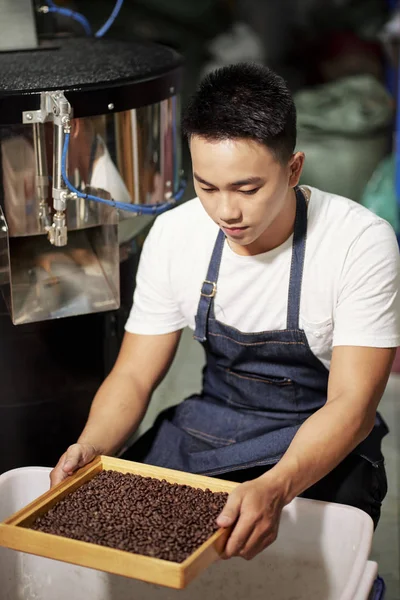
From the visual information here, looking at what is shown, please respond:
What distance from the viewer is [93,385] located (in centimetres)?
211

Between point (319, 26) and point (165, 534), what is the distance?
4.15m

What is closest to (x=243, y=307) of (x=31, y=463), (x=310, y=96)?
(x=31, y=463)

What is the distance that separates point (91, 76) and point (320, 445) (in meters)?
0.94

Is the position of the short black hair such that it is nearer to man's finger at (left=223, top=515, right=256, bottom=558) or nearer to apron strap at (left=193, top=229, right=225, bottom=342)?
apron strap at (left=193, top=229, right=225, bottom=342)

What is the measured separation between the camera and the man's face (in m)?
1.47

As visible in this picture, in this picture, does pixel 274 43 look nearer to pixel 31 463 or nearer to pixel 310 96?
pixel 310 96

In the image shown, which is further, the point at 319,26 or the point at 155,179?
the point at 319,26

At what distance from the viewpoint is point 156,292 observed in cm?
184

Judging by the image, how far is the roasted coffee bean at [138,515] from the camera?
1.35 m

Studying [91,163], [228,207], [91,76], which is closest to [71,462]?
[228,207]

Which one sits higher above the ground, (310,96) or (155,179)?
(155,179)

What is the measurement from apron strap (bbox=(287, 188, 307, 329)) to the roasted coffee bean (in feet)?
1.34

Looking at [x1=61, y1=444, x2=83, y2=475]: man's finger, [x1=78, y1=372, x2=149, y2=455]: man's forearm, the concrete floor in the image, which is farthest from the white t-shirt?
the concrete floor

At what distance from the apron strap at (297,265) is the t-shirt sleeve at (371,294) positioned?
94 millimetres
